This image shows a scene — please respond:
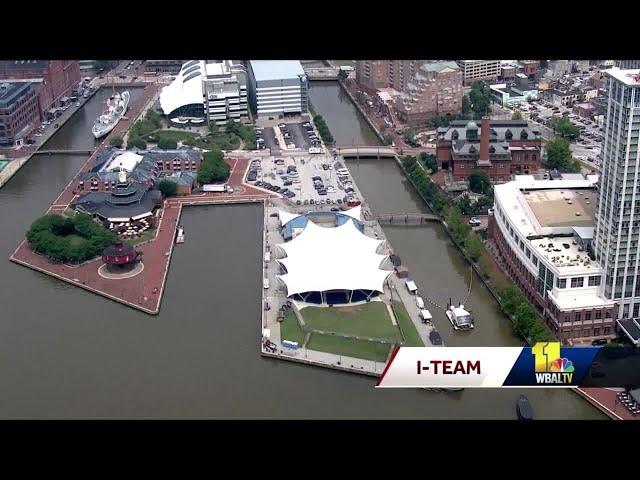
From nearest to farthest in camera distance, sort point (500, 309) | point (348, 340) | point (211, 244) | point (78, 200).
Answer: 1. point (348, 340)
2. point (500, 309)
3. point (211, 244)
4. point (78, 200)

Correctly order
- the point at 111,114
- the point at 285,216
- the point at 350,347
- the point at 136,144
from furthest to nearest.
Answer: the point at 111,114 → the point at 136,144 → the point at 285,216 → the point at 350,347

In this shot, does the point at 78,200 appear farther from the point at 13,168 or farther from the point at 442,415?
the point at 442,415

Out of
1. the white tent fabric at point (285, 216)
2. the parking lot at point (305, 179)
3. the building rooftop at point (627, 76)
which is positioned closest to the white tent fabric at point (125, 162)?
the parking lot at point (305, 179)

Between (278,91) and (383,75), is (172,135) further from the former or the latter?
(383,75)

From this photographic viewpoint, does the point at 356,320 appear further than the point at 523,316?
Yes

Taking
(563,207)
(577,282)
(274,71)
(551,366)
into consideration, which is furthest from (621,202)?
(274,71)

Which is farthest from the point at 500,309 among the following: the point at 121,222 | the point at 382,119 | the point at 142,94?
the point at 142,94

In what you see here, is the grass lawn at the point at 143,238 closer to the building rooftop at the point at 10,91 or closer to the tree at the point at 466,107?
the building rooftop at the point at 10,91
